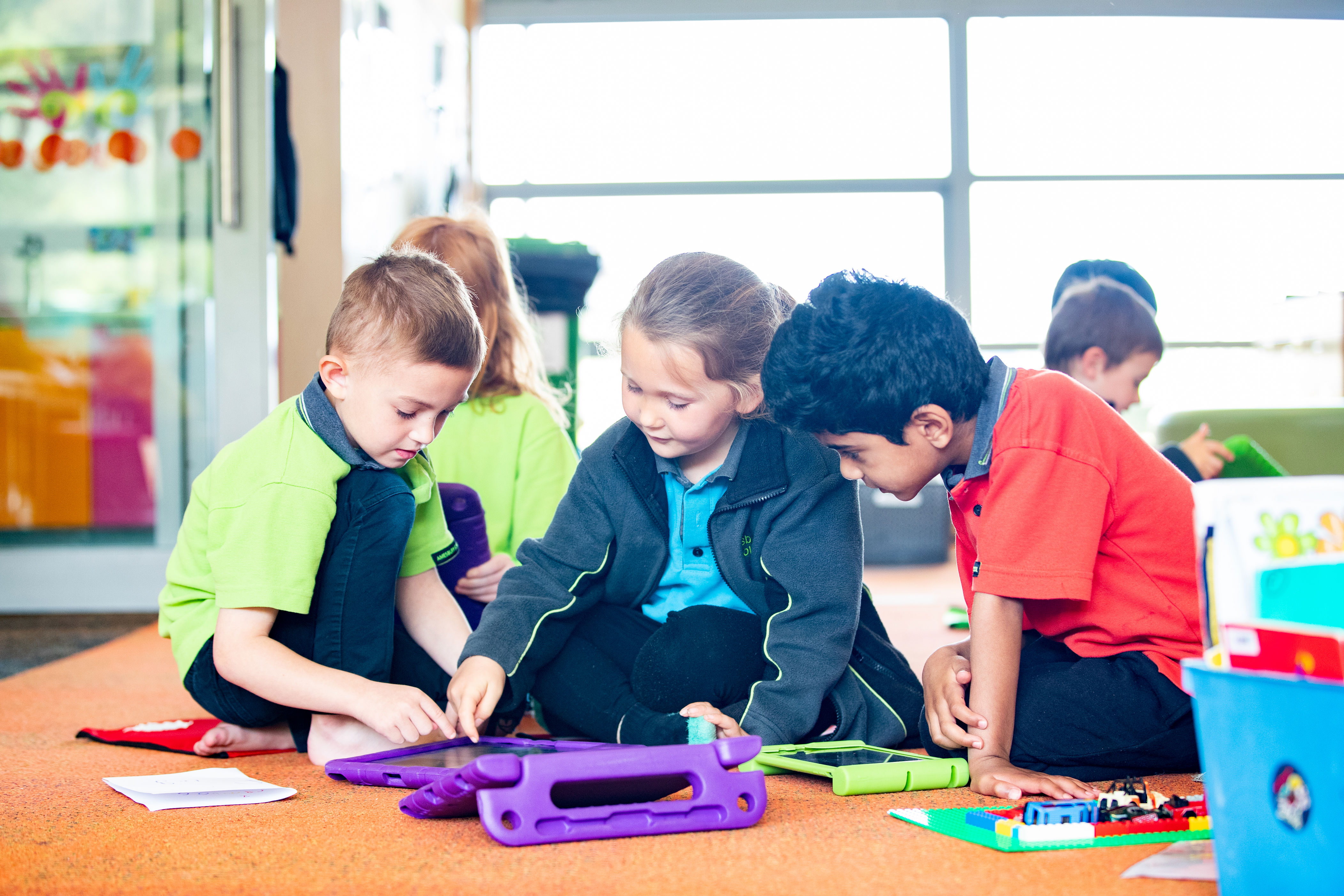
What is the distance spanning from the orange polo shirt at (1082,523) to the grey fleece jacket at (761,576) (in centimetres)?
15

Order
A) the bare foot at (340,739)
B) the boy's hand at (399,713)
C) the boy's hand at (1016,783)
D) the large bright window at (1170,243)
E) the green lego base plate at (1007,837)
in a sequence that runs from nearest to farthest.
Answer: the green lego base plate at (1007,837) → the boy's hand at (1016,783) → the boy's hand at (399,713) → the bare foot at (340,739) → the large bright window at (1170,243)

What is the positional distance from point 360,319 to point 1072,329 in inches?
54.2

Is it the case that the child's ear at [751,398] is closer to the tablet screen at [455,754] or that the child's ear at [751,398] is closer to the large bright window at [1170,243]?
the tablet screen at [455,754]

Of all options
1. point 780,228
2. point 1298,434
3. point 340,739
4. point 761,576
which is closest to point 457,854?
point 340,739

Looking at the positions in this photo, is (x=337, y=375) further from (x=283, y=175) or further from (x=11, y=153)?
(x=11, y=153)

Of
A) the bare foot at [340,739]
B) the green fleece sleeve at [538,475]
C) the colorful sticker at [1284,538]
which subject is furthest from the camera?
the green fleece sleeve at [538,475]

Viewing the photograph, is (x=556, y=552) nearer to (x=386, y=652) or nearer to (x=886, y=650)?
(x=386, y=652)

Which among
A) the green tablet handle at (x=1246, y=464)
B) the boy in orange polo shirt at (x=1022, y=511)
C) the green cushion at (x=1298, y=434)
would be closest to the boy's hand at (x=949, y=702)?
the boy in orange polo shirt at (x=1022, y=511)

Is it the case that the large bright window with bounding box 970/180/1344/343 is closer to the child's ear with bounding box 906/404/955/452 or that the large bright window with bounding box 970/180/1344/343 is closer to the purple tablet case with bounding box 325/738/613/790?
the child's ear with bounding box 906/404/955/452

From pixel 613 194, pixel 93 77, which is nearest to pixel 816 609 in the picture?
pixel 93 77

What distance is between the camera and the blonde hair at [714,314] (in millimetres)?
1107

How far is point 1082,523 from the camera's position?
3.14ft

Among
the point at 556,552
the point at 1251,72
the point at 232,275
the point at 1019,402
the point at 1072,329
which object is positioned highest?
the point at 1251,72

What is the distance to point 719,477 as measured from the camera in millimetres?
1174
